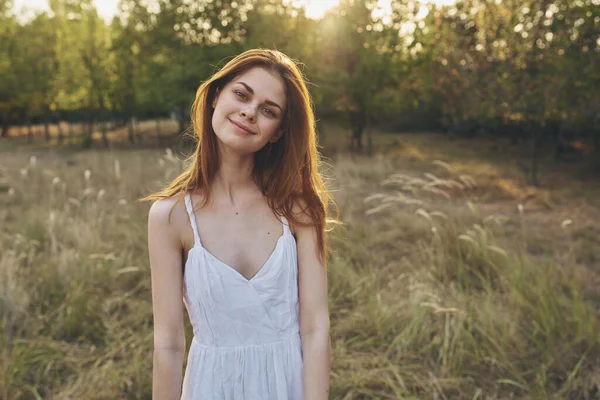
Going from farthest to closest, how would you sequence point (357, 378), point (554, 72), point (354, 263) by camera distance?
point (554, 72) < point (354, 263) < point (357, 378)

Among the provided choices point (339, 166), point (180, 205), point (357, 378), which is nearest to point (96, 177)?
point (339, 166)

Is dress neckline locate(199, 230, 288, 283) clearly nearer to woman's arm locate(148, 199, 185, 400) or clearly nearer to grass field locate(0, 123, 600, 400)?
woman's arm locate(148, 199, 185, 400)

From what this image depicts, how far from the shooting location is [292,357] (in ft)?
4.87

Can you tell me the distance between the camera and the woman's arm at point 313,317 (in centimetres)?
144

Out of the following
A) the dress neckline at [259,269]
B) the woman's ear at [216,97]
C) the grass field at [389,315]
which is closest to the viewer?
the dress neckline at [259,269]

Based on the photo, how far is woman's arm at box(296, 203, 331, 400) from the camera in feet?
4.73

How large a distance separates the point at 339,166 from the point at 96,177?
4.96m

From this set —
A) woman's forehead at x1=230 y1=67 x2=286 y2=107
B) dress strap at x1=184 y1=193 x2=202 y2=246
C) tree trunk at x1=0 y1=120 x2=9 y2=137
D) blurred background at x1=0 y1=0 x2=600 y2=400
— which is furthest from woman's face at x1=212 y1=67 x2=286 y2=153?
tree trunk at x1=0 y1=120 x2=9 y2=137

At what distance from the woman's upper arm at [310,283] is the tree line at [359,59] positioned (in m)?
1.33

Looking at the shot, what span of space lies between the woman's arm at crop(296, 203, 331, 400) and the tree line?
4.44 feet

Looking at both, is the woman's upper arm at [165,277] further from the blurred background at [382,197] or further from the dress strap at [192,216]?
the blurred background at [382,197]

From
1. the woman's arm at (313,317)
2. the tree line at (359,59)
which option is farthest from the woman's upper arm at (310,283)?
the tree line at (359,59)

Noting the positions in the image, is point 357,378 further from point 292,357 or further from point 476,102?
point 476,102

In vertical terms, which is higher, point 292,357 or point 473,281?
point 292,357
